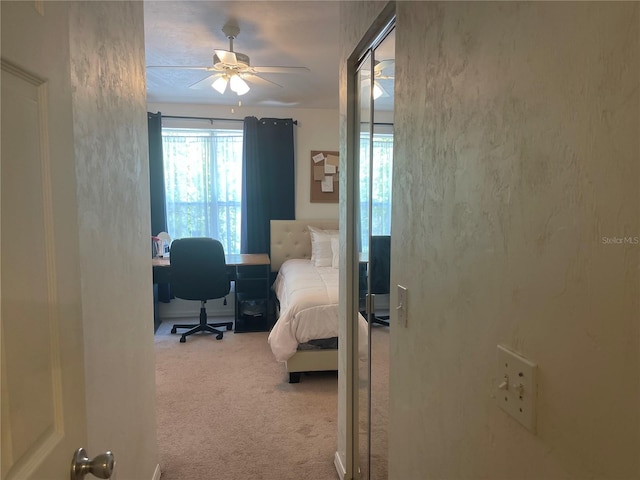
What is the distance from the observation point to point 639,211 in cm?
48

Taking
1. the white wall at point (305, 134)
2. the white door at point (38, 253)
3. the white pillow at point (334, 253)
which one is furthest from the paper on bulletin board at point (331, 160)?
the white door at point (38, 253)

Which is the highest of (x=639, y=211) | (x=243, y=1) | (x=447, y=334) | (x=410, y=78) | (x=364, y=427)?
(x=243, y=1)

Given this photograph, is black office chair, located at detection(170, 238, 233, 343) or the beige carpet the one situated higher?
black office chair, located at detection(170, 238, 233, 343)

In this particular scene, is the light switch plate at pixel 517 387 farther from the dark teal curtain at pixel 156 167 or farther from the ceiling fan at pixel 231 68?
the dark teal curtain at pixel 156 167

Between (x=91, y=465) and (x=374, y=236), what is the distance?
1245 millimetres

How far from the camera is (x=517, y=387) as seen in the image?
71 cm

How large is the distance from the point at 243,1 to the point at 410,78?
1628mm

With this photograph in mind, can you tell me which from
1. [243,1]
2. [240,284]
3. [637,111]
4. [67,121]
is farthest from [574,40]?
[240,284]

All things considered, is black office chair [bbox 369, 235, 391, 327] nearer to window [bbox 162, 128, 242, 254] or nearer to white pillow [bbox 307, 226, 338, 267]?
white pillow [bbox 307, 226, 338, 267]

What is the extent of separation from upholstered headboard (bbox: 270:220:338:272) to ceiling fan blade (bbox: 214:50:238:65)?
2.26m

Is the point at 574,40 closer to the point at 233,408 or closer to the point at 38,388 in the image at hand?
the point at 38,388

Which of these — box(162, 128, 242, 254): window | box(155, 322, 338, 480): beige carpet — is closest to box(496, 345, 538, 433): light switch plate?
box(155, 322, 338, 480): beige carpet

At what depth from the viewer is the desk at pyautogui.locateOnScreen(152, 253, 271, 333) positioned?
4.41 metres

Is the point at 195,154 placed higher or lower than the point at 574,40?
higher
